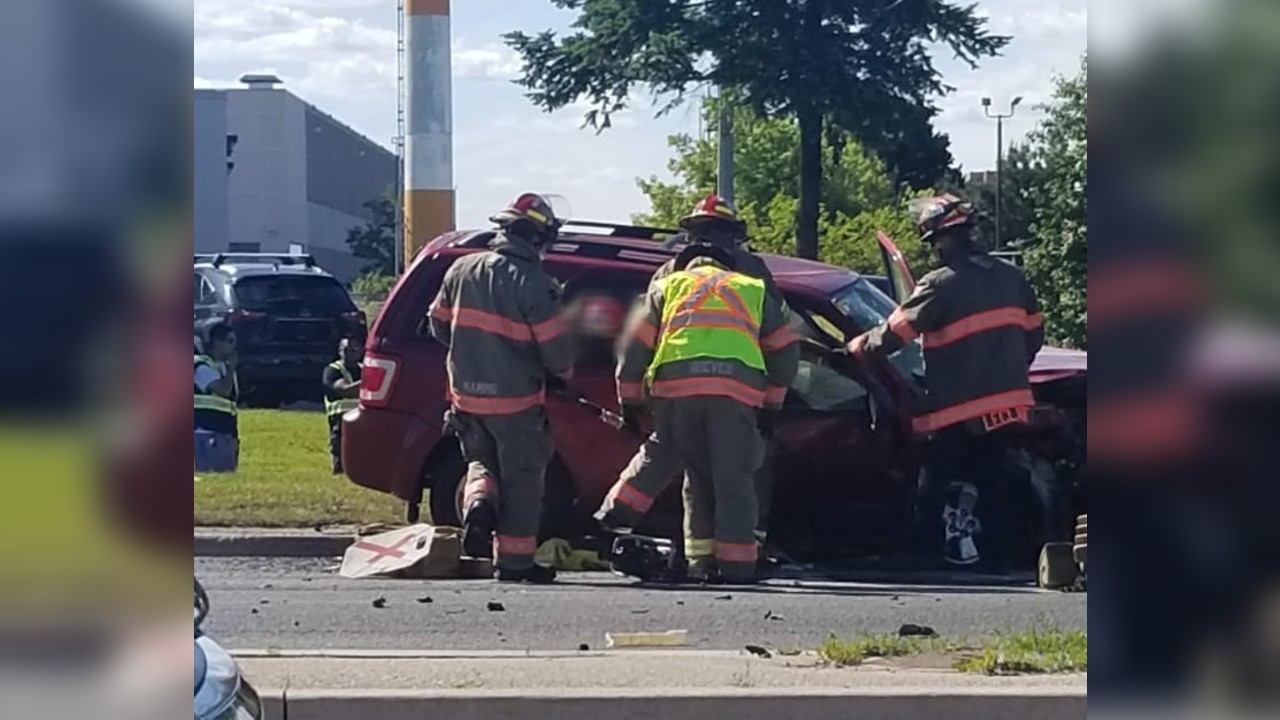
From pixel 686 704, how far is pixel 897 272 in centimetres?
454

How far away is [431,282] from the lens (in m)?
10.6

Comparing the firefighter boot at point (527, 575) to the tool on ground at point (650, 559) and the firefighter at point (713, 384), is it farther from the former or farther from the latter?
the firefighter at point (713, 384)

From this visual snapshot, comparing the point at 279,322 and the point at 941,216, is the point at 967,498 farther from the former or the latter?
the point at 279,322

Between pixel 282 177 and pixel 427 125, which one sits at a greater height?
pixel 282 177

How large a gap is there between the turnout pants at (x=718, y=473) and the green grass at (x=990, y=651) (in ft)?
6.05

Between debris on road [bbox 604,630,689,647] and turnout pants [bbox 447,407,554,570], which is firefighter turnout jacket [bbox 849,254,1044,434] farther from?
debris on road [bbox 604,630,689,647]

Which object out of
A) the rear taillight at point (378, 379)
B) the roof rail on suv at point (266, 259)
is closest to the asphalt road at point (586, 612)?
the rear taillight at point (378, 379)

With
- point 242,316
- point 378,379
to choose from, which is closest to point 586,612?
point 378,379

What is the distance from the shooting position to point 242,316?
23.4 meters

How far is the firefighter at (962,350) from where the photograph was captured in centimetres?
976

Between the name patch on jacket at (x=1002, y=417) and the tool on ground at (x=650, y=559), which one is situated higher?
the name patch on jacket at (x=1002, y=417)

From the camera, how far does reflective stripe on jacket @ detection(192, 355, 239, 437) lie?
10.7 metres

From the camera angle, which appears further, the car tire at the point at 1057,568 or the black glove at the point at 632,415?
the black glove at the point at 632,415

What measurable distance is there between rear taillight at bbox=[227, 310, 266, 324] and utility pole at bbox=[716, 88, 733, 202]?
13.7m
